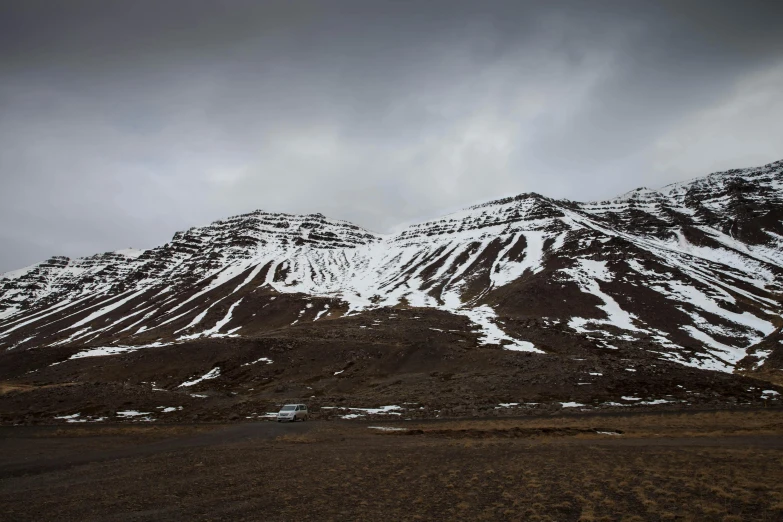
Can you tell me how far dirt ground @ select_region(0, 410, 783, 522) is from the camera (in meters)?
16.2

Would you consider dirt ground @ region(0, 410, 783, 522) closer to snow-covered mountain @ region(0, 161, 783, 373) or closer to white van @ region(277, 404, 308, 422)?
white van @ region(277, 404, 308, 422)

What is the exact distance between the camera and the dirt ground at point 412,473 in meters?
16.2

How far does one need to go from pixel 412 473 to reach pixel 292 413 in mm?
23930

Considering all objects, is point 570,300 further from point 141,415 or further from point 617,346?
point 141,415

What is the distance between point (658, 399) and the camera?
4728 cm

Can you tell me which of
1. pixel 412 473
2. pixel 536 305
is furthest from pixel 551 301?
pixel 412 473

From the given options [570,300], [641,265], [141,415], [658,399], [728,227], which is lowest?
[658,399]

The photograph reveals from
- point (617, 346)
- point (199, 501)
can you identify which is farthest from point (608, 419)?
point (617, 346)

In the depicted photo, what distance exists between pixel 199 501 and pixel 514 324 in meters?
86.0

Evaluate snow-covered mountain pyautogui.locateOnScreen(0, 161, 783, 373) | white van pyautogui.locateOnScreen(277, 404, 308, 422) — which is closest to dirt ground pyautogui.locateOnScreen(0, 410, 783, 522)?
white van pyautogui.locateOnScreen(277, 404, 308, 422)

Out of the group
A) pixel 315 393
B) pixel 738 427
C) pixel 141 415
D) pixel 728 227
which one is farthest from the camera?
pixel 728 227

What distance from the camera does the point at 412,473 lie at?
22.0 meters

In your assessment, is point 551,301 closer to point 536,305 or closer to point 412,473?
point 536,305

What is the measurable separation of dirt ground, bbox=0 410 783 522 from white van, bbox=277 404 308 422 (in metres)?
5.35
